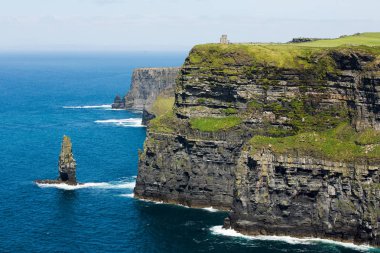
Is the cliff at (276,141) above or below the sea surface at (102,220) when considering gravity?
above

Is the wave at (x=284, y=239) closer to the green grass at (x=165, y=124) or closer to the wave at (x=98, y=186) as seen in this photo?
the green grass at (x=165, y=124)

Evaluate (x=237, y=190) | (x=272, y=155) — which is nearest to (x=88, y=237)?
(x=237, y=190)

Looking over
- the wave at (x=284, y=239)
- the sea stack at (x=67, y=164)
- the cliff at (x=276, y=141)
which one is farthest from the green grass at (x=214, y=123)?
the sea stack at (x=67, y=164)

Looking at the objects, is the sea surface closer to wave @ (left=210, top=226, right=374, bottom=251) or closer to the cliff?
wave @ (left=210, top=226, right=374, bottom=251)

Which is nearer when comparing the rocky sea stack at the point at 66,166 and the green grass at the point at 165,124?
the green grass at the point at 165,124

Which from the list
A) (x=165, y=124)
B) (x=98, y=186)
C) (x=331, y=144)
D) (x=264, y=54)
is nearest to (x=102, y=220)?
(x=98, y=186)

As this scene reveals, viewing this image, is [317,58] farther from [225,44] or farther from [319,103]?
[225,44]
